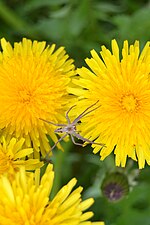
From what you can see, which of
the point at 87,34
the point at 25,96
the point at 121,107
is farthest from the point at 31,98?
the point at 87,34

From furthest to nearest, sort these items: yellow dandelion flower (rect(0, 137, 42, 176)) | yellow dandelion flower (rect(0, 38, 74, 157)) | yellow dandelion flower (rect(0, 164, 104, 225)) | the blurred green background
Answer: the blurred green background < yellow dandelion flower (rect(0, 38, 74, 157)) < yellow dandelion flower (rect(0, 137, 42, 176)) < yellow dandelion flower (rect(0, 164, 104, 225))

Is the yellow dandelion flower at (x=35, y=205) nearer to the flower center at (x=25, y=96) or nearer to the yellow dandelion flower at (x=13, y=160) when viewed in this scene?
the yellow dandelion flower at (x=13, y=160)

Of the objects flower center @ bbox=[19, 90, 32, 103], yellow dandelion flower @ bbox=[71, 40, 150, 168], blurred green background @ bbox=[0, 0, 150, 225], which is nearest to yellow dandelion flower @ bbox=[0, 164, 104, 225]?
yellow dandelion flower @ bbox=[71, 40, 150, 168]

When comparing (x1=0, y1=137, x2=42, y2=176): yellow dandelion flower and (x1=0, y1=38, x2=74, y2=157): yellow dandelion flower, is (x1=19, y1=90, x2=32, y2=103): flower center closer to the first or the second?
(x1=0, y1=38, x2=74, y2=157): yellow dandelion flower

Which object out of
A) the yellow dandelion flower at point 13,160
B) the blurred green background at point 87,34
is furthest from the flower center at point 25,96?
the blurred green background at point 87,34

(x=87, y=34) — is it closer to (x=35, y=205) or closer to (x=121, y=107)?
(x=121, y=107)

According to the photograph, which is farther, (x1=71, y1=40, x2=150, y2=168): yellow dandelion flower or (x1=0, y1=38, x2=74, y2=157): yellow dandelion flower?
(x1=0, y1=38, x2=74, y2=157): yellow dandelion flower

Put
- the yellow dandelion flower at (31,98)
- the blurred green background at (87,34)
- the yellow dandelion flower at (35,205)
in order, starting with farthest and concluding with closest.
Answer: the blurred green background at (87,34), the yellow dandelion flower at (31,98), the yellow dandelion flower at (35,205)
